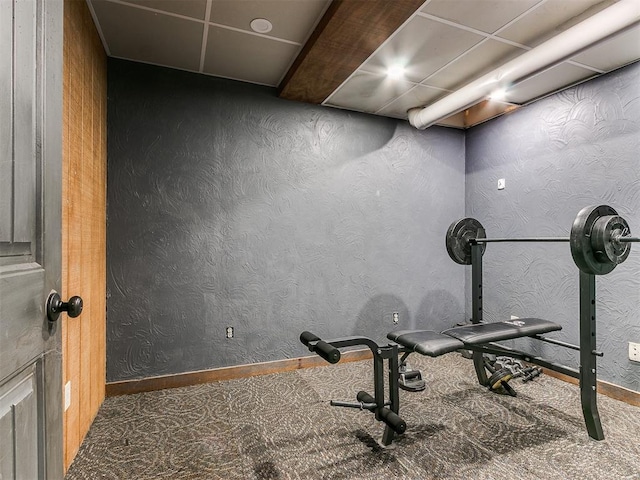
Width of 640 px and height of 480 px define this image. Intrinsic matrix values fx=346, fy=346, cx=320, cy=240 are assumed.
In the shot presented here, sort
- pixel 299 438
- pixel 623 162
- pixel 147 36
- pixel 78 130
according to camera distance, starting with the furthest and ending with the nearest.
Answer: pixel 623 162 < pixel 147 36 < pixel 299 438 < pixel 78 130

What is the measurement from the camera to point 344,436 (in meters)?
2.07

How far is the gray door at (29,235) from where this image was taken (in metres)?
0.67

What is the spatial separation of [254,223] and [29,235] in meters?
2.28

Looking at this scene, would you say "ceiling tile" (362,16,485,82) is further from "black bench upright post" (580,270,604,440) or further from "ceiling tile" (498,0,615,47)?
"black bench upright post" (580,270,604,440)

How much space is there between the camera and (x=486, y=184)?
3.73 m

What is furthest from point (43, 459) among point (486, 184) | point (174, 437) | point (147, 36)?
point (486, 184)

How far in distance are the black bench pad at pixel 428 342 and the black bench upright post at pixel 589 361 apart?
0.75 metres

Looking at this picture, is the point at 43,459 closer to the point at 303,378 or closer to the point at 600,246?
the point at 303,378

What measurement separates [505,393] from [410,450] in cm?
113

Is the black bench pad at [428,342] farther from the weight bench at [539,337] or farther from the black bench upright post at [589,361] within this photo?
the black bench upright post at [589,361]

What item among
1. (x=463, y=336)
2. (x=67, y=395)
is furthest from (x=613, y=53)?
(x=67, y=395)

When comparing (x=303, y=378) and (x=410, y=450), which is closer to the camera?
(x=410, y=450)

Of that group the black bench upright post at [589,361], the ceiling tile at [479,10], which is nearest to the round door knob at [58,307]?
the ceiling tile at [479,10]

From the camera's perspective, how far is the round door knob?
0.84 metres
